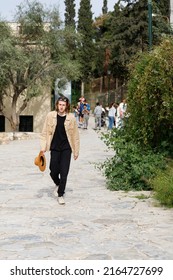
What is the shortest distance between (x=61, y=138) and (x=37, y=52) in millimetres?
20247

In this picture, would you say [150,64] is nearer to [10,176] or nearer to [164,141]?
[164,141]

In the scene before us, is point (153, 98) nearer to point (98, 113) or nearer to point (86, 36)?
point (98, 113)

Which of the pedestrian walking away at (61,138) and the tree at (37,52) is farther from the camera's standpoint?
the tree at (37,52)

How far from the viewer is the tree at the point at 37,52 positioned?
89.6ft

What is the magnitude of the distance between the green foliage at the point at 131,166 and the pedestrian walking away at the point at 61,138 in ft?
4.65

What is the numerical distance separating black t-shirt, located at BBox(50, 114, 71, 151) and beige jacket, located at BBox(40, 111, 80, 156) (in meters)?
0.04

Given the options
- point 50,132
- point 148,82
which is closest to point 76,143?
point 50,132

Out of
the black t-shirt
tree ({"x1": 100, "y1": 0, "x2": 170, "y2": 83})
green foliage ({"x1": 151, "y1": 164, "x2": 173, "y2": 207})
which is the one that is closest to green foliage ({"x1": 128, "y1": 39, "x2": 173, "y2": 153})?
green foliage ({"x1": 151, "y1": 164, "x2": 173, "y2": 207})

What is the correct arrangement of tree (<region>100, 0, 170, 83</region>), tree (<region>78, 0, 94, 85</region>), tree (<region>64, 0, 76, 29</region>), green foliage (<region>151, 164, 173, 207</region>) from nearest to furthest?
green foliage (<region>151, 164, 173, 207</region>), tree (<region>100, 0, 170, 83</region>), tree (<region>78, 0, 94, 85</region>), tree (<region>64, 0, 76, 29</region>)

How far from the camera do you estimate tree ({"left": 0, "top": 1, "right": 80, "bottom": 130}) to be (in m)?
27.3

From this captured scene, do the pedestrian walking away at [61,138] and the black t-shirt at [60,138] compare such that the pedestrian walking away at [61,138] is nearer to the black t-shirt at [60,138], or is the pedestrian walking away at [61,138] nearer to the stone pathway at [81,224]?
the black t-shirt at [60,138]

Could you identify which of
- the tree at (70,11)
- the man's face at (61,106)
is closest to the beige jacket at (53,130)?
the man's face at (61,106)

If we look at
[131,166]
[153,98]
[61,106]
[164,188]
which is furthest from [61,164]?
[153,98]

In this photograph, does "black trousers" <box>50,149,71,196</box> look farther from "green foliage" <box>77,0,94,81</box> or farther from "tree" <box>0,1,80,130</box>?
"green foliage" <box>77,0,94,81</box>
